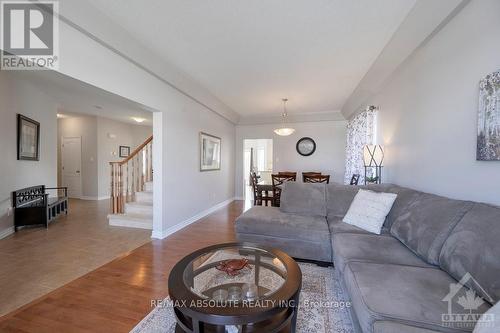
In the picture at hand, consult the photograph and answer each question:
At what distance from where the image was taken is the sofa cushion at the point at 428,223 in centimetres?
141

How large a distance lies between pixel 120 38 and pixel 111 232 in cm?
287

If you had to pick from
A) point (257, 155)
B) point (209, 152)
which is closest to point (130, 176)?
point (209, 152)

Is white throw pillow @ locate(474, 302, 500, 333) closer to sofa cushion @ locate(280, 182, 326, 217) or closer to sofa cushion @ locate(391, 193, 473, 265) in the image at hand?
sofa cushion @ locate(391, 193, 473, 265)

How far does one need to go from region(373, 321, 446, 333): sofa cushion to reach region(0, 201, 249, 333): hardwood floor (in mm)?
1588

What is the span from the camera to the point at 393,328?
0.94 meters

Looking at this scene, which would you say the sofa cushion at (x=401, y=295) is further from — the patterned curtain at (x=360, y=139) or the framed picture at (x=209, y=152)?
the framed picture at (x=209, y=152)

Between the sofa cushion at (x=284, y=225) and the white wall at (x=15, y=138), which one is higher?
the white wall at (x=15, y=138)

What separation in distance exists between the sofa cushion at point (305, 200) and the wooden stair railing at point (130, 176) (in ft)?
9.72

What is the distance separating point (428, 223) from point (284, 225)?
1.33 m

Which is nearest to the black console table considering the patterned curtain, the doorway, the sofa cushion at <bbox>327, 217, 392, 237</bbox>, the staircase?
the staircase

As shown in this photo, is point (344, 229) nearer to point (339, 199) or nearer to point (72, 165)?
point (339, 199)

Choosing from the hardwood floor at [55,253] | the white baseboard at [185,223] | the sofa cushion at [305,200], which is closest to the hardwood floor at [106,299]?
the hardwood floor at [55,253]

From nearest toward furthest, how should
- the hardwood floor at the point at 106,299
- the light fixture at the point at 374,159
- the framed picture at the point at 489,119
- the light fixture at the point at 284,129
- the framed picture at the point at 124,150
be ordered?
the framed picture at the point at 489,119
the hardwood floor at the point at 106,299
the light fixture at the point at 374,159
the light fixture at the point at 284,129
the framed picture at the point at 124,150

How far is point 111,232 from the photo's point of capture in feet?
11.2
